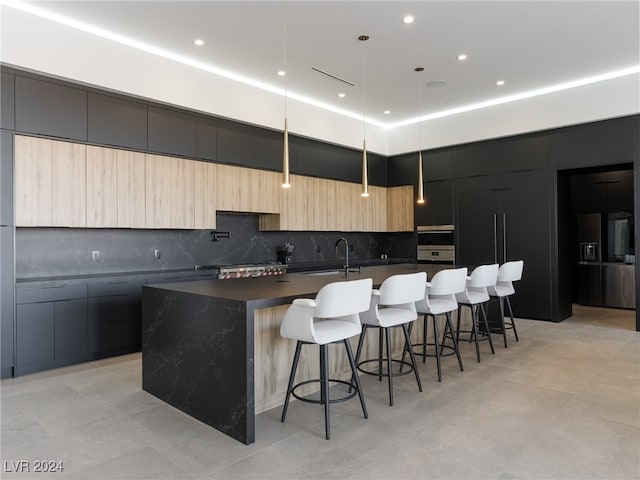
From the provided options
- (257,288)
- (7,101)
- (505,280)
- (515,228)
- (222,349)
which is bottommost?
(222,349)

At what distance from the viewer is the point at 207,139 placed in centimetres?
535

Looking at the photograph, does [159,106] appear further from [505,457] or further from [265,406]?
[505,457]

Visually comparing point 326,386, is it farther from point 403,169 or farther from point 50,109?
point 403,169

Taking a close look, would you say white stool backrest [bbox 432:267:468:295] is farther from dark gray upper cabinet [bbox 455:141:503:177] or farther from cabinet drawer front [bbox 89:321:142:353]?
dark gray upper cabinet [bbox 455:141:503:177]

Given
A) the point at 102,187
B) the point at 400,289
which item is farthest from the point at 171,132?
the point at 400,289

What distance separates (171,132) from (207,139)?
1.57ft

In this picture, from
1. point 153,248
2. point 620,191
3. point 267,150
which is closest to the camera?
point 153,248

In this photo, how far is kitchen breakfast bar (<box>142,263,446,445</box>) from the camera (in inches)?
99.7

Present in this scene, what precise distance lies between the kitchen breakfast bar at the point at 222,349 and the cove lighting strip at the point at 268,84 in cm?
275

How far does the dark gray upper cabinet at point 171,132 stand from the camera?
15.9ft

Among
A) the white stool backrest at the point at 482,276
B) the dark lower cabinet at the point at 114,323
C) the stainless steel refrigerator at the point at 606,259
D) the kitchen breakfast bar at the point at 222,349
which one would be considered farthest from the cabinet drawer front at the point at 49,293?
the stainless steel refrigerator at the point at 606,259

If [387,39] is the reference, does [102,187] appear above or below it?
below

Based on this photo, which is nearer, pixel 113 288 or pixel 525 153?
pixel 113 288

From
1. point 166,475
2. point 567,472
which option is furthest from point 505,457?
point 166,475
